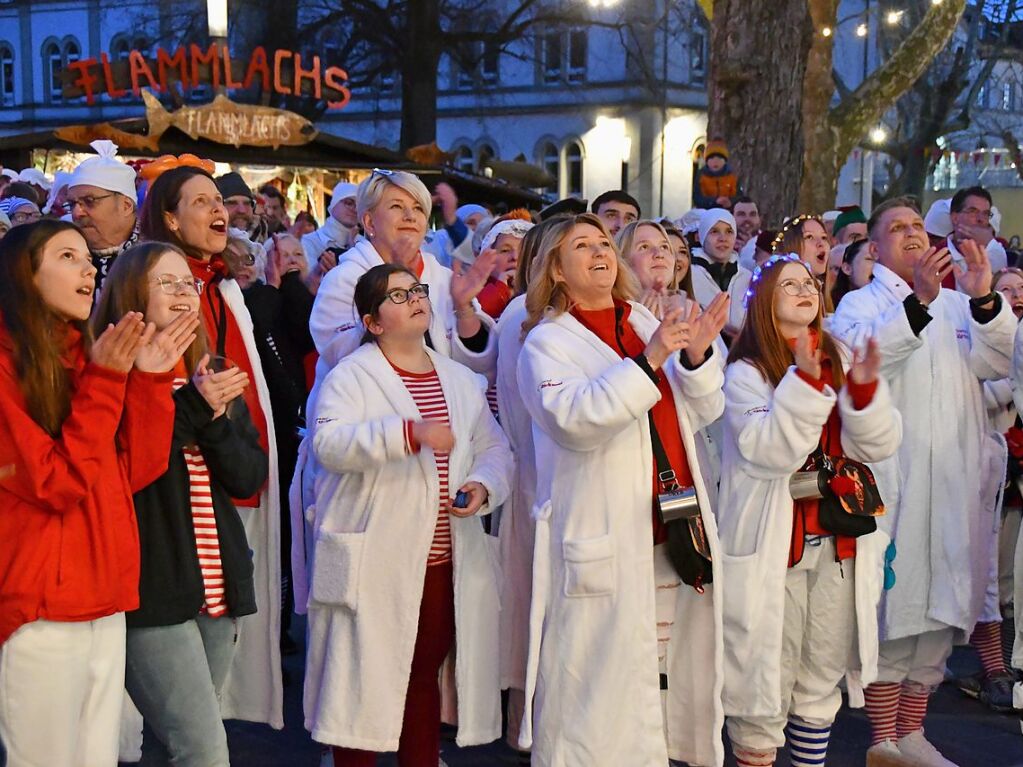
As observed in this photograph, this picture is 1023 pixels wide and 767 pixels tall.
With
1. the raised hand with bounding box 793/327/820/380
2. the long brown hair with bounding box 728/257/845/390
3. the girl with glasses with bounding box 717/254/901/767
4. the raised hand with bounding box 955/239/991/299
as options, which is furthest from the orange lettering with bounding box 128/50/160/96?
the raised hand with bounding box 793/327/820/380

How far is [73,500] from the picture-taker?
335cm

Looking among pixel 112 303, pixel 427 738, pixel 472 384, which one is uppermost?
pixel 112 303

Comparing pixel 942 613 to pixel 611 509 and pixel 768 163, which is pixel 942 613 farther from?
pixel 768 163

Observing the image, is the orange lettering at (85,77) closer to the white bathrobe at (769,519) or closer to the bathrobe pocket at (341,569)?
the bathrobe pocket at (341,569)

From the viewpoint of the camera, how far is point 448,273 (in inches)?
216

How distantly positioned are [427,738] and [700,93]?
44573 millimetres

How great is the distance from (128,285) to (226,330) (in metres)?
0.99

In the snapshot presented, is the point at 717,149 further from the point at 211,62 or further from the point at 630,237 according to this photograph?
the point at 211,62

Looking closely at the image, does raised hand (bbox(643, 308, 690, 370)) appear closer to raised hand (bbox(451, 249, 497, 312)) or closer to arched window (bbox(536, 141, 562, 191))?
raised hand (bbox(451, 249, 497, 312))

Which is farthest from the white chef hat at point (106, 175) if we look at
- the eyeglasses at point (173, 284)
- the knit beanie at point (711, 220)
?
the knit beanie at point (711, 220)

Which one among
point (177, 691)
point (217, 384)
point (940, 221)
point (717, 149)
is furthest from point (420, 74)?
point (177, 691)

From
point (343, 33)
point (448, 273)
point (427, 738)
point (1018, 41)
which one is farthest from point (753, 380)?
point (1018, 41)

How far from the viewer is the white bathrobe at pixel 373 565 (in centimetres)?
447

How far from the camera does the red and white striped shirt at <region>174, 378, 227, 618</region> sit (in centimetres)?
383
